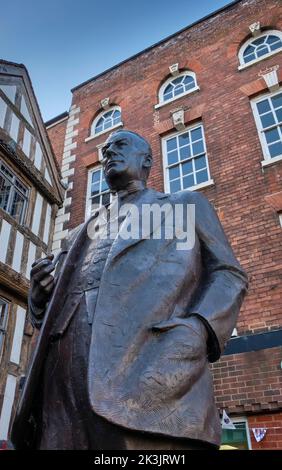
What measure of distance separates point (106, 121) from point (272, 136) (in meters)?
5.74

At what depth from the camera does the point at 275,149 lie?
338 inches

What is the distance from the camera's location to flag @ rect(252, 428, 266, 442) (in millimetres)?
6094

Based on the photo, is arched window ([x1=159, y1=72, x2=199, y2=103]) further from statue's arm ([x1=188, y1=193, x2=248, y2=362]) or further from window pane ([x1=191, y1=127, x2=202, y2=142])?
statue's arm ([x1=188, y1=193, x2=248, y2=362])

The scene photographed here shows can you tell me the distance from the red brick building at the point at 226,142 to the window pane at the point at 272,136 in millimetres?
21

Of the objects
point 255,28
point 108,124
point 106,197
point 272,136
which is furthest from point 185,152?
point 255,28

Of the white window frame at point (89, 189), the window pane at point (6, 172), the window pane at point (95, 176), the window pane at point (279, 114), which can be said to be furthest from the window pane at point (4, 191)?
the window pane at point (279, 114)

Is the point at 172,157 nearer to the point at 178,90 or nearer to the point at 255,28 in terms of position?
A: the point at 178,90

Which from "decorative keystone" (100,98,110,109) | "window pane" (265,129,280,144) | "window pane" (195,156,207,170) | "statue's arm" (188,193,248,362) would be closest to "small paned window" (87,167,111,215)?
"decorative keystone" (100,98,110,109)

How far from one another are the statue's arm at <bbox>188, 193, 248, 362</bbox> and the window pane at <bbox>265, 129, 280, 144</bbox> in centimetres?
724

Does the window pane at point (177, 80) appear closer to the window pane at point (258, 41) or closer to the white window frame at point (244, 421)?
the window pane at point (258, 41)

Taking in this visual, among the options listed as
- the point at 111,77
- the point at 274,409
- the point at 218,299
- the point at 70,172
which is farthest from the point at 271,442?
the point at 111,77

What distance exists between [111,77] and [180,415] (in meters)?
13.3

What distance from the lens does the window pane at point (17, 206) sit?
9516 mm

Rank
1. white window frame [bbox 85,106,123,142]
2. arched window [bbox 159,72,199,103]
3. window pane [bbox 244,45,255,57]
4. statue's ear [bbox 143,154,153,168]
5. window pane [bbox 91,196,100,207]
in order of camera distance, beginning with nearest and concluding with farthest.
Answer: statue's ear [bbox 143,154,153,168] < window pane [bbox 244,45,255,57] < window pane [bbox 91,196,100,207] < arched window [bbox 159,72,199,103] < white window frame [bbox 85,106,123,142]
